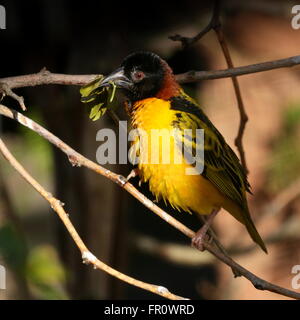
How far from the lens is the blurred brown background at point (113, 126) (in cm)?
458

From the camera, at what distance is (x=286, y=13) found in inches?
182

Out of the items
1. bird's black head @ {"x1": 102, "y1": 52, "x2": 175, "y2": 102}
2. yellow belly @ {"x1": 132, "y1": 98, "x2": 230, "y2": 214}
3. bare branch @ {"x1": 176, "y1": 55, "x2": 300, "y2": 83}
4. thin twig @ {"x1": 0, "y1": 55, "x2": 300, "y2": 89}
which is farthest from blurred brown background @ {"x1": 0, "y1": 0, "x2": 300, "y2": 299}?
bare branch @ {"x1": 176, "y1": 55, "x2": 300, "y2": 83}

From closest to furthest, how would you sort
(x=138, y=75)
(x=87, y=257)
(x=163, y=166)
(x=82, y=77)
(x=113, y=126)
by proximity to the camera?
1. (x=87, y=257)
2. (x=82, y=77)
3. (x=163, y=166)
4. (x=138, y=75)
5. (x=113, y=126)

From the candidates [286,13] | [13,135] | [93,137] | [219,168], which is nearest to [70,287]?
[93,137]

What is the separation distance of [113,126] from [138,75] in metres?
1.50

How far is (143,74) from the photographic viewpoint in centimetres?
322

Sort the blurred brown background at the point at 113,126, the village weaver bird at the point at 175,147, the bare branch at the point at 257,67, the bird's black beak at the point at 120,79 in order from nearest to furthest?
1. the bare branch at the point at 257,67
2. the bird's black beak at the point at 120,79
3. the village weaver bird at the point at 175,147
4. the blurred brown background at the point at 113,126

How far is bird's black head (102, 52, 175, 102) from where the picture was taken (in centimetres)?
317

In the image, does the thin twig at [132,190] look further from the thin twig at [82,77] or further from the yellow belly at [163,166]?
the yellow belly at [163,166]

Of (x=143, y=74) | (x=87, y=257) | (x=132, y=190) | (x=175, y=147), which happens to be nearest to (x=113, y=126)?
(x=143, y=74)

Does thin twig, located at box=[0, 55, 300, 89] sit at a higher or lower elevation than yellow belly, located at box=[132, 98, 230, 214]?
higher

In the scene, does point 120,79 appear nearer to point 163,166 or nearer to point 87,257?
point 163,166

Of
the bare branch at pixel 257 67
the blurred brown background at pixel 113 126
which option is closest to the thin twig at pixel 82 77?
the bare branch at pixel 257 67

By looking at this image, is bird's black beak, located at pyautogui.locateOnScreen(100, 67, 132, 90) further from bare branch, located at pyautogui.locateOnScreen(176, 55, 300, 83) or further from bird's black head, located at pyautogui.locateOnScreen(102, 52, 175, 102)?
bare branch, located at pyautogui.locateOnScreen(176, 55, 300, 83)
